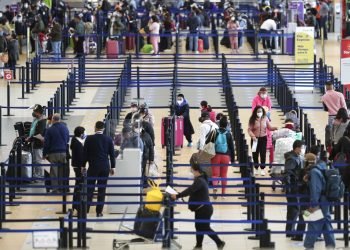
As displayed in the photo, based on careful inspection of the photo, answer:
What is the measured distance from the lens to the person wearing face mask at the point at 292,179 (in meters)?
27.8

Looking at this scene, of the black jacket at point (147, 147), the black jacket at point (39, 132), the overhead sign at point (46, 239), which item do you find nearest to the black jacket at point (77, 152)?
the black jacket at point (147, 147)

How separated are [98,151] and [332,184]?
4776 millimetres

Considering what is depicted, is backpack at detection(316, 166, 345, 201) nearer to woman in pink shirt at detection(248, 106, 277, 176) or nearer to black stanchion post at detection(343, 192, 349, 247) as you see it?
black stanchion post at detection(343, 192, 349, 247)

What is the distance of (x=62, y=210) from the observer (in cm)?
3019

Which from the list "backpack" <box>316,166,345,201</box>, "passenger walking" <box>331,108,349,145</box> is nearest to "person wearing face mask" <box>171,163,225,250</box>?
"backpack" <box>316,166,345,201</box>

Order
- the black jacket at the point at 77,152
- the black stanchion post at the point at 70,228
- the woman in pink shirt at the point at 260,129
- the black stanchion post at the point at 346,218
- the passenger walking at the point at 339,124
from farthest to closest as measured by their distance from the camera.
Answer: the woman in pink shirt at the point at 260,129
the passenger walking at the point at 339,124
the black jacket at the point at 77,152
the black stanchion post at the point at 346,218
the black stanchion post at the point at 70,228

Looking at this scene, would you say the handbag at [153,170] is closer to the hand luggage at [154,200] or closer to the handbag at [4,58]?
the hand luggage at [154,200]

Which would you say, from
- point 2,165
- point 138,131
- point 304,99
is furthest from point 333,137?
point 304,99

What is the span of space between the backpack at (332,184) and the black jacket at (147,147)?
5829 mm

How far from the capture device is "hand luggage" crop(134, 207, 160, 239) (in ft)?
86.7

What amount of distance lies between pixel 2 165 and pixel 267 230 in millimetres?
5490

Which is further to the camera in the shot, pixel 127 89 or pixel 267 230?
pixel 127 89

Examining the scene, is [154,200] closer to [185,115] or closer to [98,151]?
[98,151]

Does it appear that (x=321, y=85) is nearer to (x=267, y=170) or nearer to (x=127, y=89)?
(x=127, y=89)
